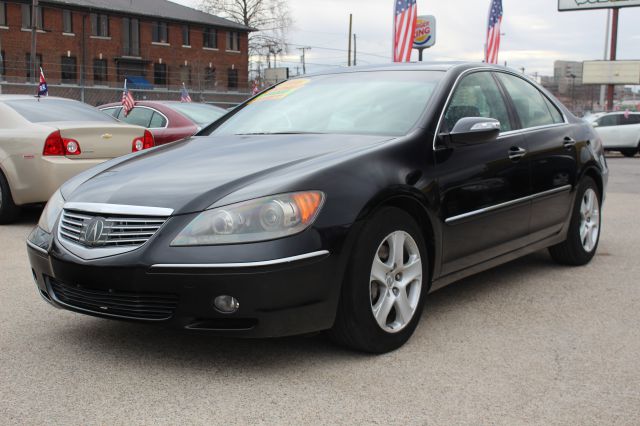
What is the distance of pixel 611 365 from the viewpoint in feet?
11.7

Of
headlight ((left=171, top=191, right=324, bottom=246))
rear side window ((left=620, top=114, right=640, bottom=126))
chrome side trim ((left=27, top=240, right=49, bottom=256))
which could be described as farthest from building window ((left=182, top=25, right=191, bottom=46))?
headlight ((left=171, top=191, right=324, bottom=246))

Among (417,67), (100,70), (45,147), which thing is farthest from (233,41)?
(417,67)

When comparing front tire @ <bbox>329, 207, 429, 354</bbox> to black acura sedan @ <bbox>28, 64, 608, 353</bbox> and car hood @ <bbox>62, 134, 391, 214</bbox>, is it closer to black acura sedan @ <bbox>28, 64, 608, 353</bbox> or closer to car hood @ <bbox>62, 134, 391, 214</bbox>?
black acura sedan @ <bbox>28, 64, 608, 353</bbox>

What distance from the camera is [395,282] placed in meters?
3.74

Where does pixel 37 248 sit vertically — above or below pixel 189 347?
above

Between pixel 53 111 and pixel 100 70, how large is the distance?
46697 millimetres

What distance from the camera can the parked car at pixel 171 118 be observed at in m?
10.1

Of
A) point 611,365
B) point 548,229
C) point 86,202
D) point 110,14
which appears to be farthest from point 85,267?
point 110,14

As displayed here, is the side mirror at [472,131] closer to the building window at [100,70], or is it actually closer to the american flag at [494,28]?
the american flag at [494,28]

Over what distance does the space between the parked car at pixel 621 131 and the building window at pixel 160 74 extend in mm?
36080

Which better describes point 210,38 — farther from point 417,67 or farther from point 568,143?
point 417,67

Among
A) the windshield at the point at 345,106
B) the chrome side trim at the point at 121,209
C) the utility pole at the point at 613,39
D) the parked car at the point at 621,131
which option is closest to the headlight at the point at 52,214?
the chrome side trim at the point at 121,209

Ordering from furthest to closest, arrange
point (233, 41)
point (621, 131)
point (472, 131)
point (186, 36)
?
point (233, 41), point (186, 36), point (621, 131), point (472, 131)

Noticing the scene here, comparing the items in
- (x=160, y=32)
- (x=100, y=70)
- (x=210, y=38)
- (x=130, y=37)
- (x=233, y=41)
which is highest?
(x=160, y=32)
